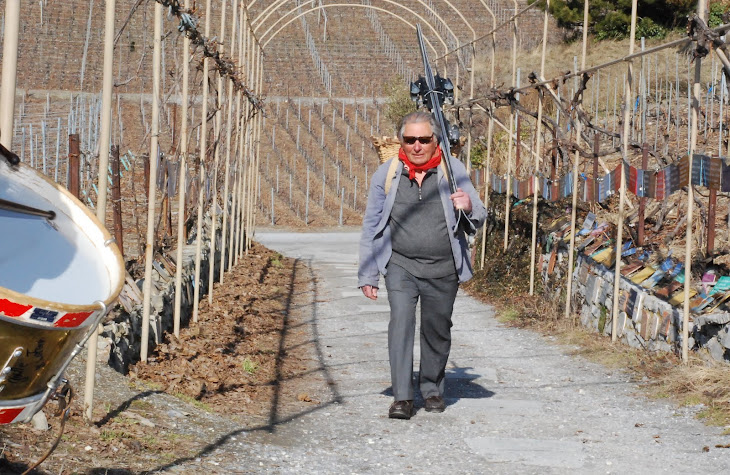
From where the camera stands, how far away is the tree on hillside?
94.8 feet

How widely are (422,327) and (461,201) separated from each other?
2.62 ft

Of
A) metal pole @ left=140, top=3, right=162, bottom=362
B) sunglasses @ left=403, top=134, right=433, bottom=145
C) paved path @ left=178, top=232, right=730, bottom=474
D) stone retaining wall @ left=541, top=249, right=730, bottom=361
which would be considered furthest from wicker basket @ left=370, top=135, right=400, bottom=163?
sunglasses @ left=403, top=134, right=433, bottom=145

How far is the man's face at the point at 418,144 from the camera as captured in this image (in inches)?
213

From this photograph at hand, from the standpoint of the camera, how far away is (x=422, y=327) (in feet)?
18.4

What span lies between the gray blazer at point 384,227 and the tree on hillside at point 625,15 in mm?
24219

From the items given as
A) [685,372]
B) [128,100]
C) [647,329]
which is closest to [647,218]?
[647,329]

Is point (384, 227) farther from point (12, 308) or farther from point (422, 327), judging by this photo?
point (12, 308)

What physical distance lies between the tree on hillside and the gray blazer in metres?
24.2

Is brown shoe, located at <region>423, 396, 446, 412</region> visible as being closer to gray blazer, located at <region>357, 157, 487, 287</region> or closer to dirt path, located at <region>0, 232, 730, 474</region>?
dirt path, located at <region>0, 232, 730, 474</region>

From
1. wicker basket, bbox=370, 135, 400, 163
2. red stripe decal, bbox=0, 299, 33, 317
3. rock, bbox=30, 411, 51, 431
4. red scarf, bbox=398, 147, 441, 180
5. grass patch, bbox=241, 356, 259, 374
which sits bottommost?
grass patch, bbox=241, 356, 259, 374

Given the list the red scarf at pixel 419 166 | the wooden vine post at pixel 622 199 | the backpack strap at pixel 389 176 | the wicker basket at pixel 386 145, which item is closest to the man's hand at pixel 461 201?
the red scarf at pixel 419 166

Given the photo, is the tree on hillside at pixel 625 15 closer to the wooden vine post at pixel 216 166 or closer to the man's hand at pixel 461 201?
the wooden vine post at pixel 216 166

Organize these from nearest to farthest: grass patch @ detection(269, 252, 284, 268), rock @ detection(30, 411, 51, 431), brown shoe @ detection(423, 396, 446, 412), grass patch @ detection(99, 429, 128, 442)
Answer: rock @ detection(30, 411, 51, 431), grass patch @ detection(99, 429, 128, 442), brown shoe @ detection(423, 396, 446, 412), grass patch @ detection(269, 252, 284, 268)

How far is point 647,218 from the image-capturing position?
923 cm
